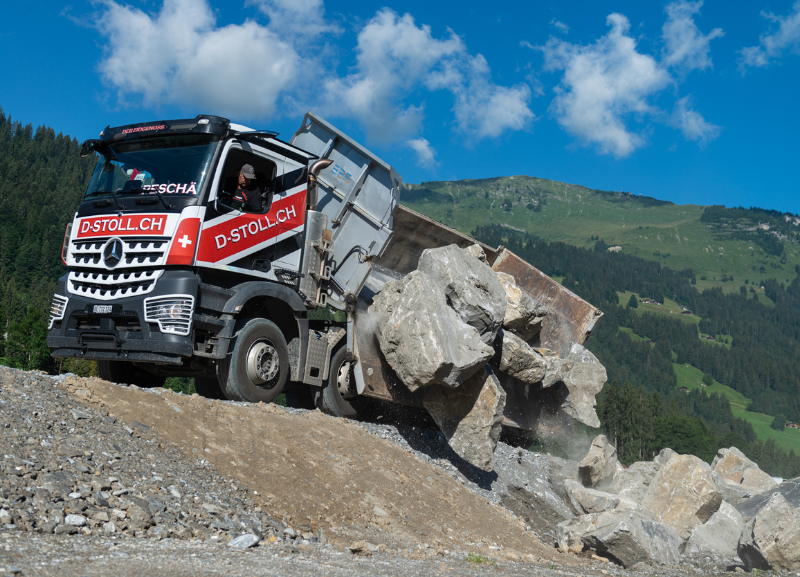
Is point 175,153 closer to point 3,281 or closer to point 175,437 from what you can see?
point 175,437

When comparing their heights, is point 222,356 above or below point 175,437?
above

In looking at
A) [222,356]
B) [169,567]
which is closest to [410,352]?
[222,356]

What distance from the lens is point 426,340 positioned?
8570mm

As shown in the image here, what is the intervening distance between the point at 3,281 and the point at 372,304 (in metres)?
96.2

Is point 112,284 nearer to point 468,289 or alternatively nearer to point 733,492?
point 468,289

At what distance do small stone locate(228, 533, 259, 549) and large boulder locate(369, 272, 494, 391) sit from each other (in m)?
4.03

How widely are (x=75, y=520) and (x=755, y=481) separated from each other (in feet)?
46.8

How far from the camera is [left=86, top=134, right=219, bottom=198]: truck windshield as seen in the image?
25.5ft

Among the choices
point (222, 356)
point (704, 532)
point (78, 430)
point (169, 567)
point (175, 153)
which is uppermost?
point (175, 153)

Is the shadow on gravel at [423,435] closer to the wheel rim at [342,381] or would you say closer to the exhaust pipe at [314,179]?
the wheel rim at [342,381]

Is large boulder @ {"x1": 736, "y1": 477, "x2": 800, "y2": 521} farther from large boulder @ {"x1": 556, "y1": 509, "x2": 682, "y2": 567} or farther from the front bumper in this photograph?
the front bumper

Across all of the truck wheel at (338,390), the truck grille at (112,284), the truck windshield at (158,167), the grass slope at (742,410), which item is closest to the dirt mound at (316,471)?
the truck wheel at (338,390)

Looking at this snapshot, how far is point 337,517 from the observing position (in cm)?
623

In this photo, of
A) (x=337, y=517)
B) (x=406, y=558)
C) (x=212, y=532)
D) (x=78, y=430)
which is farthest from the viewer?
(x=337, y=517)
